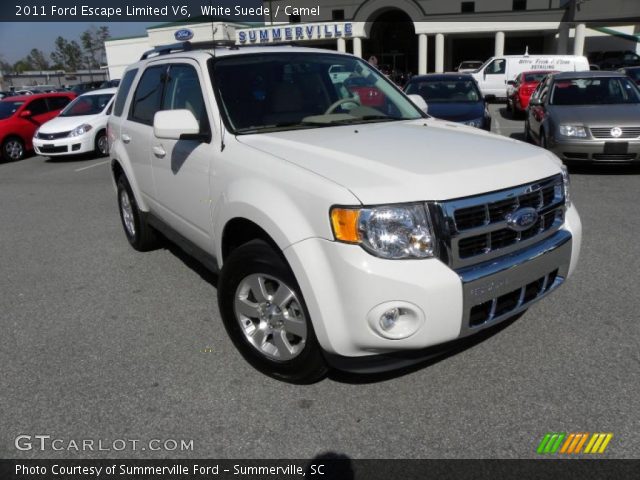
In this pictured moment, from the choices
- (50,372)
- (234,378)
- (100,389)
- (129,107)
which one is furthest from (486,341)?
(129,107)

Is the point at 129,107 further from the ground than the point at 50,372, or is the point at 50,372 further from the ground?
the point at 129,107

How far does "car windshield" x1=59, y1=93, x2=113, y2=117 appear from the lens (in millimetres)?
13938

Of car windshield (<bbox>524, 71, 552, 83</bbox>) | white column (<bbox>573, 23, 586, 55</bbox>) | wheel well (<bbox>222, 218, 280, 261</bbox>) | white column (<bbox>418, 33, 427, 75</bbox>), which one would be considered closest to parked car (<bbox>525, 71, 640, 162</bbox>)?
wheel well (<bbox>222, 218, 280, 261</bbox>)

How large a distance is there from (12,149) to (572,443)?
15407 mm

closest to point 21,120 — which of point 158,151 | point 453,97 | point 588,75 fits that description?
point 453,97

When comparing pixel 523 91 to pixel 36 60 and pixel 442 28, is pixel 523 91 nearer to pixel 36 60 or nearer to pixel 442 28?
pixel 442 28

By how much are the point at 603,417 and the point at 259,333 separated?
187 cm

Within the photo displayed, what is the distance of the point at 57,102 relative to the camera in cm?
1595

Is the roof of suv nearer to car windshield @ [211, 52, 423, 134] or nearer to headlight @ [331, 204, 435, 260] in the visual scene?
car windshield @ [211, 52, 423, 134]

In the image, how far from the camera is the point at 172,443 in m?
2.65

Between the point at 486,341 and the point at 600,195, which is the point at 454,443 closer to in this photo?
the point at 486,341

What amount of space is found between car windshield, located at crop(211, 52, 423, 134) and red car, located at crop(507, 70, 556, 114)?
43.0ft

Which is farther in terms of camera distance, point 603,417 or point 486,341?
point 486,341

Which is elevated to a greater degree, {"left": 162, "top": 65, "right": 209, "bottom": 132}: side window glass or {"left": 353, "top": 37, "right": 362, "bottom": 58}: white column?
{"left": 353, "top": 37, "right": 362, "bottom": 58}: white column
